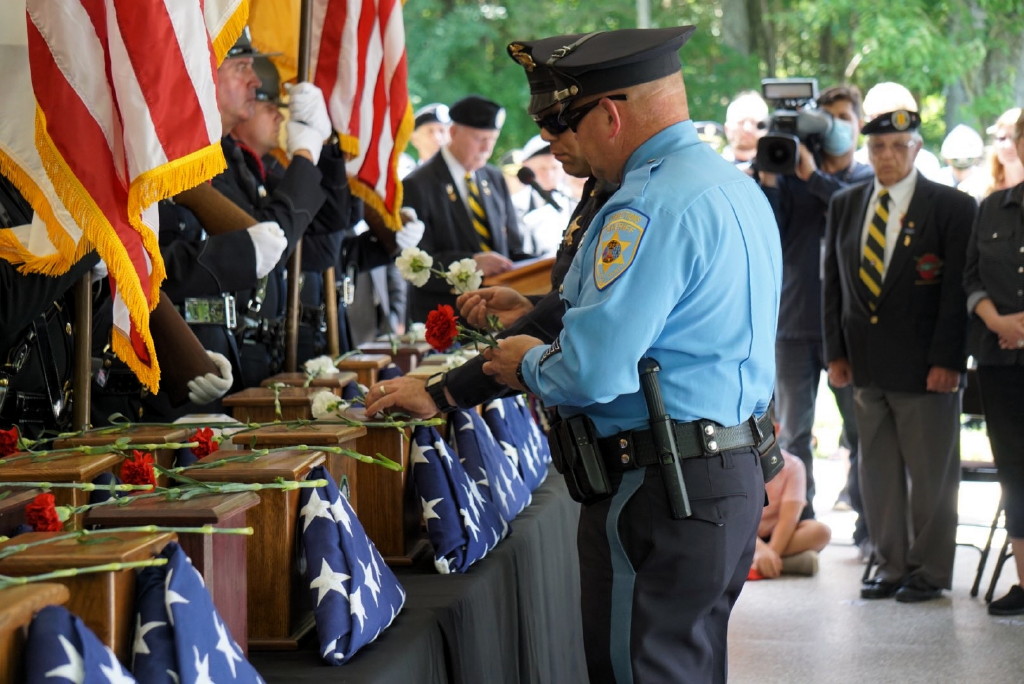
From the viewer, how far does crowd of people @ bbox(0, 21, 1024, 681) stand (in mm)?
2350

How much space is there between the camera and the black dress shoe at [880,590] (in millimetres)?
5480

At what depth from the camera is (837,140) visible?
655 cm

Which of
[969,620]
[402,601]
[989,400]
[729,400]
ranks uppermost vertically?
[729,400]

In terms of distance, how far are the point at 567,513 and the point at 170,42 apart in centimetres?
180

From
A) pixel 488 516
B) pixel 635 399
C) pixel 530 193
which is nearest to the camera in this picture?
pixel 635 399

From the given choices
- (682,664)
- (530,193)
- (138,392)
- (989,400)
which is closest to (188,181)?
(138,392)

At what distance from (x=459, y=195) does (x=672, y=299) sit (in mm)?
4397

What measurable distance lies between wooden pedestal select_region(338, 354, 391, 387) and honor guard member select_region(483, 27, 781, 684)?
104 centimetres

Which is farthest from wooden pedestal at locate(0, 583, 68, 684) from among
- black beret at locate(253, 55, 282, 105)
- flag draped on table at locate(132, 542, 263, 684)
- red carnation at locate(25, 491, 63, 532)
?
black beret at locate(253, 55, 282, 105)

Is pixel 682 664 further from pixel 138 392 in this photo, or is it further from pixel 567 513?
pixel 138 392

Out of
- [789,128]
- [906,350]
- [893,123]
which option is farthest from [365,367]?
[789,128]

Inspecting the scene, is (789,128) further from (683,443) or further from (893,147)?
(683,443)

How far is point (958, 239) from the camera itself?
17.4 ft

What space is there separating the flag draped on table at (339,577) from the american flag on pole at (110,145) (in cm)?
75
